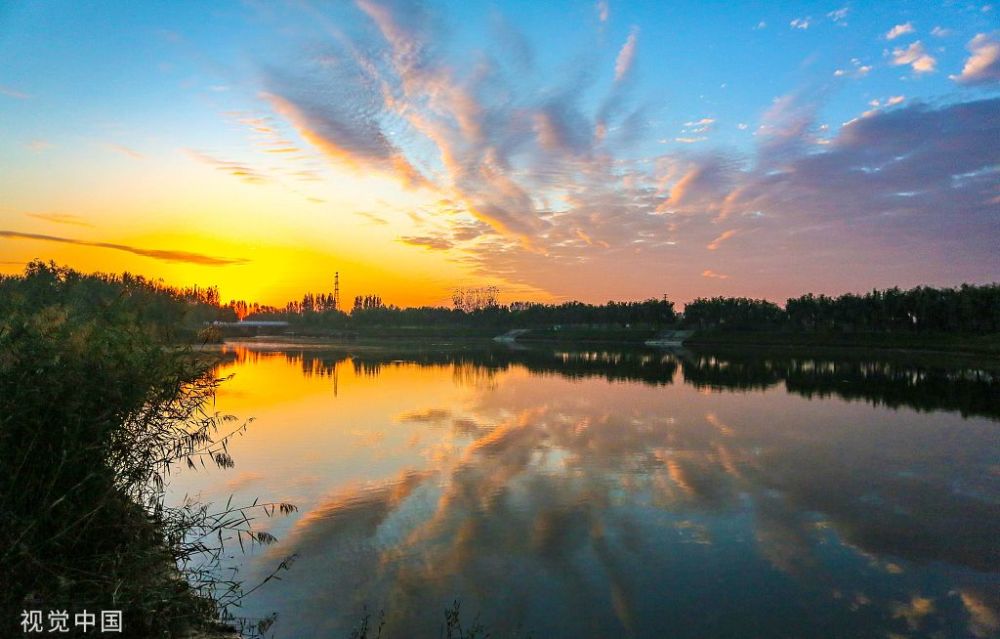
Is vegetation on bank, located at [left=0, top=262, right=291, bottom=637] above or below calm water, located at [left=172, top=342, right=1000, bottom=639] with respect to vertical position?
above

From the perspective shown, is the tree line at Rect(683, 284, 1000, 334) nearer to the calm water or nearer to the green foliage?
the green foliage

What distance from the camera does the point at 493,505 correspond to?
12992 millimetres

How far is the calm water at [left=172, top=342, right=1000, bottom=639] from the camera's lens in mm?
8445

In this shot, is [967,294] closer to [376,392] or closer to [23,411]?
[376,392]

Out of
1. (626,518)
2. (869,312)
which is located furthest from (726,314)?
(626,518)

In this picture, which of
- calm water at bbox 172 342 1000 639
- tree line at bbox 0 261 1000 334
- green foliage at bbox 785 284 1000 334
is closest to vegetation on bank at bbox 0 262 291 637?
calm water at bbox 172 342 1000 639

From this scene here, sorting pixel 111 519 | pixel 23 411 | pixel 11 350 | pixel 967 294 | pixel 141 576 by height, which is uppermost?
pixel 967 294

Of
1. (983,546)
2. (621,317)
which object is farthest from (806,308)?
(983,546)

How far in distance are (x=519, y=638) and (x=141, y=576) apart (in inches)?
182

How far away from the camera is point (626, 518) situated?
480 inches

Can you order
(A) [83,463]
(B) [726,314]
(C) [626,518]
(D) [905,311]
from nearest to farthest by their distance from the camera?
(A) [83,463]
(C) [626,518]
(D) [905,311]
(B) [726,314]

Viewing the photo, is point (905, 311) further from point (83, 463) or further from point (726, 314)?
point (83, 463)

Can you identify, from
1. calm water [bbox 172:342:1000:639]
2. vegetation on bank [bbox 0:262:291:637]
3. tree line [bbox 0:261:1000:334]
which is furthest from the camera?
tree line [bbox 0:261:1000:334]

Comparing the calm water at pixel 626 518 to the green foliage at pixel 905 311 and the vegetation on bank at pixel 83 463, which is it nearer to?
the vegetation on bank at pixel 83 463
